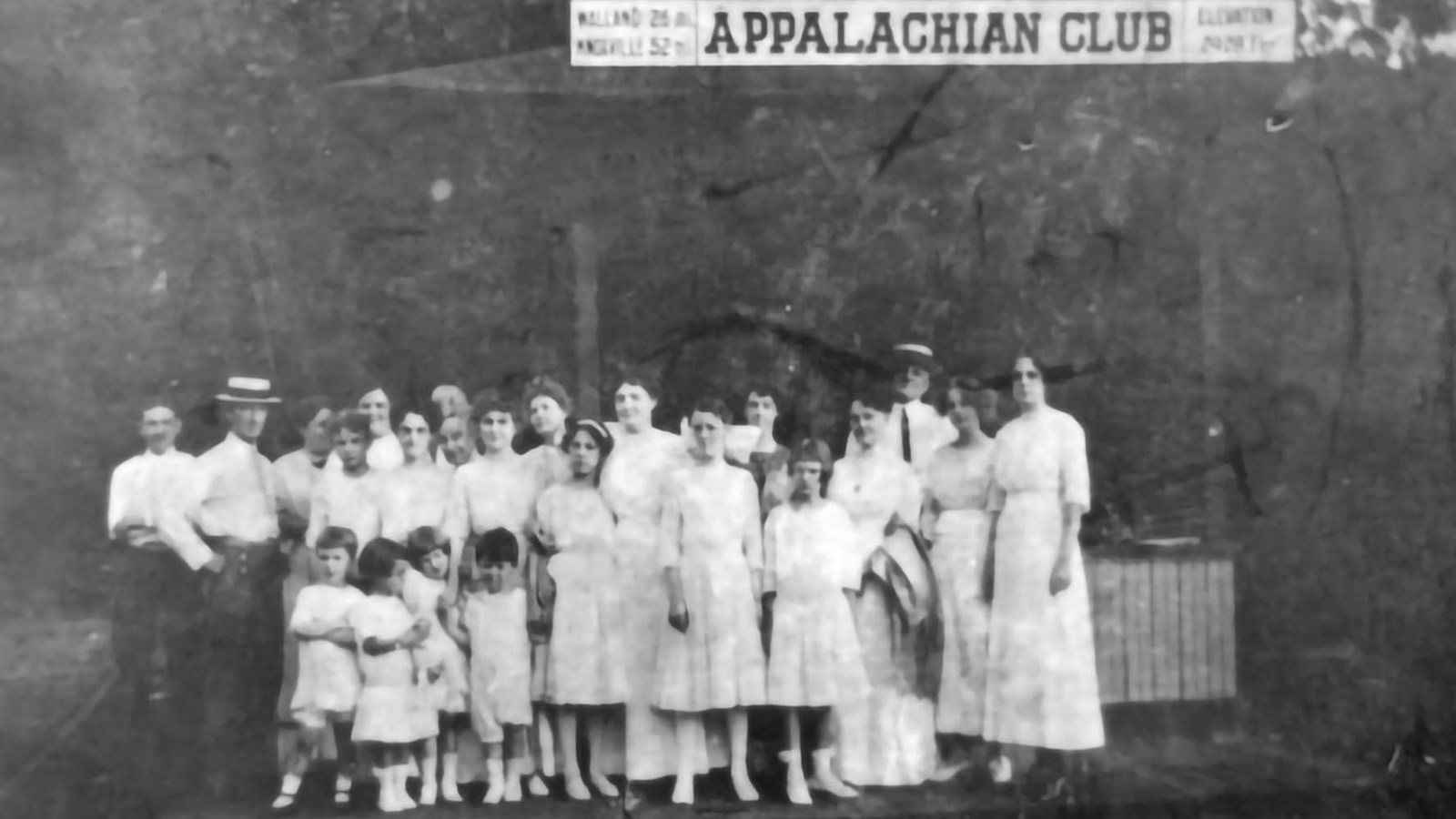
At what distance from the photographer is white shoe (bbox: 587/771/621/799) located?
11.3 ft

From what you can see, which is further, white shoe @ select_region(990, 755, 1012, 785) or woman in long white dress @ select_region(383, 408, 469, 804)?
white shoe @ select_region(990, 755, 1012, 785)

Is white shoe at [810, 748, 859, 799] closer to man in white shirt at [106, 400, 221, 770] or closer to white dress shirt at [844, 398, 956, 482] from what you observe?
white dress shirt at [844, 398, 956, 482]

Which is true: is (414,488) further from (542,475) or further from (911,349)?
(911,349)

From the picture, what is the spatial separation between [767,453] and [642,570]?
18.7 inches

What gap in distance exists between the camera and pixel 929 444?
353 cm

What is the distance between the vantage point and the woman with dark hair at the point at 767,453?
11.4 feet

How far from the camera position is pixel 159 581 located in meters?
3.41

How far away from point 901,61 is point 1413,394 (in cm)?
181

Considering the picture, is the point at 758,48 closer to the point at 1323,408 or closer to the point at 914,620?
the point at 914,620

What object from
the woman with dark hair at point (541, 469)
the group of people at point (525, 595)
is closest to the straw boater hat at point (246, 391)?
the group of people at point (525, 595)

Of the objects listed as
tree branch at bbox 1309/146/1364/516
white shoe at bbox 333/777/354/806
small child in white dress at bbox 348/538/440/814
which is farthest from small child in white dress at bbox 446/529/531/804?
tree branch at bbox 1309/146/1364/516

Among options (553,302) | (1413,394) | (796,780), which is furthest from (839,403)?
(1413,394)

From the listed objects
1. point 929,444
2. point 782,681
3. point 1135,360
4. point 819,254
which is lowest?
point 782,681

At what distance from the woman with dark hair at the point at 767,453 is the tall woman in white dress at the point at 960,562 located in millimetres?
417
